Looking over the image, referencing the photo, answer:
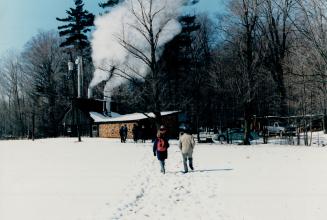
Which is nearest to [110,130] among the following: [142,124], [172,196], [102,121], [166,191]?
[102,121]

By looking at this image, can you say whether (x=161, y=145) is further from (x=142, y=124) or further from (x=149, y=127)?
(x=142, y=124)

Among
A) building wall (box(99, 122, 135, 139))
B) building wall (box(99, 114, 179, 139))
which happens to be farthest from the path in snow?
building wall (box(99, 122, 135, 139))

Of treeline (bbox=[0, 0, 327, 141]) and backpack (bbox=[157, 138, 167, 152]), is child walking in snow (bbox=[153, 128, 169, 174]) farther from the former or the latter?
treeline (bbox=[0, 0, 327, 141])

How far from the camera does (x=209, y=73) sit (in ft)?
148

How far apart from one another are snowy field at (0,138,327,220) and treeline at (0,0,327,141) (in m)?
10.7

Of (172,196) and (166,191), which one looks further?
(166,191)

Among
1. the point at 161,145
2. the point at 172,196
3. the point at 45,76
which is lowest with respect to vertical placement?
the point at 172,196

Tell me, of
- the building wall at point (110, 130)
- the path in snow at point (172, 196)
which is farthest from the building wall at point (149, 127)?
the path in snow at point (172, 196)

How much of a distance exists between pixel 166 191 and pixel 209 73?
34.2m

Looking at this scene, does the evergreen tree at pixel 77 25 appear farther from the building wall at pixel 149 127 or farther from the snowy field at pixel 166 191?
the snowy field at pixel 166 191

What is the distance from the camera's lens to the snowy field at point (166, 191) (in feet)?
30.1

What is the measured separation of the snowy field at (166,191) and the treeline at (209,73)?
1066 centimetres

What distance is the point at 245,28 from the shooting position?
111 ft

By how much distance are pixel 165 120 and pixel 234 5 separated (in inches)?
591
